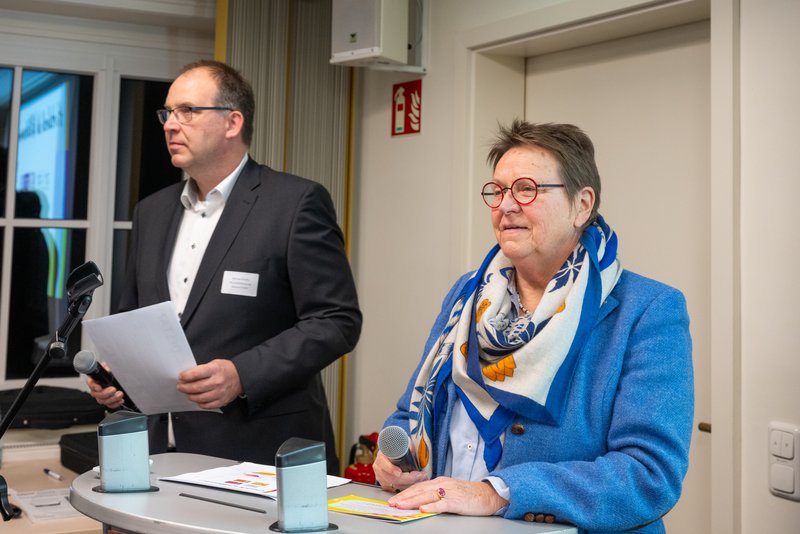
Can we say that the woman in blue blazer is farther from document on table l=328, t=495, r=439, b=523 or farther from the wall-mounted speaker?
the wall-mounted speaker

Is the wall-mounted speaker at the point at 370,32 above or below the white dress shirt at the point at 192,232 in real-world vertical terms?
above

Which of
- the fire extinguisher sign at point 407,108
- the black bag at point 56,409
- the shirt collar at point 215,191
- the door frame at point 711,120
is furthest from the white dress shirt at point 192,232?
the black bag at point 56,409

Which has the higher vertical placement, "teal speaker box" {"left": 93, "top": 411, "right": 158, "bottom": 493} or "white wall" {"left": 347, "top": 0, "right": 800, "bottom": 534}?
"white wall" {"left": 347, "top": 0, "right": 800, "bottom": 534}

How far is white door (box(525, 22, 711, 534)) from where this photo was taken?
2.69 metres

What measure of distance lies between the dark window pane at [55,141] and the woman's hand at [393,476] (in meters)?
2.51

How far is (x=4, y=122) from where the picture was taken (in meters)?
3.61

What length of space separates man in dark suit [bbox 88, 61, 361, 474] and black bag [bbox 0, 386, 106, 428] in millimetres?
1150

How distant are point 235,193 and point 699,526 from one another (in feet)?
5.45

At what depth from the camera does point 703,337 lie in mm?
2680

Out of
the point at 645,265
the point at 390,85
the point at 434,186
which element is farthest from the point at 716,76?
the point at 390,85

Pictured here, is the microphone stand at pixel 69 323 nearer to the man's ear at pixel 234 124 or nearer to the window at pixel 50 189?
the man's ear at pixel 234 124

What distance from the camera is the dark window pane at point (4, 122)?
3.61 meters

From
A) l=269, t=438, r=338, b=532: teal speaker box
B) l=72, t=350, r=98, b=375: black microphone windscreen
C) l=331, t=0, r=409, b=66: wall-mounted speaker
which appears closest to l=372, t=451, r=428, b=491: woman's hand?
l=269, t=438, r=338, b=532: teal speaker box

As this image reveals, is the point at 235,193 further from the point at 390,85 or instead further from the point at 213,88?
the point at 390,85
